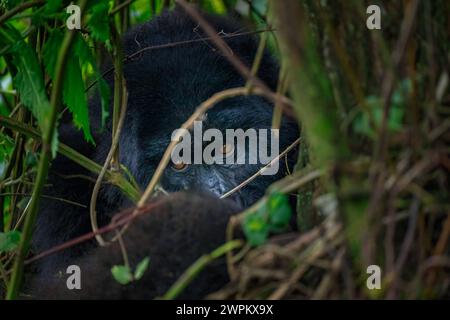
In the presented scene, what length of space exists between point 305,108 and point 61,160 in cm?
215

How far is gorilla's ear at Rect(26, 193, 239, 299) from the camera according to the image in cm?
197

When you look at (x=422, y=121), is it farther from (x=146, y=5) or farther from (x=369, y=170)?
(x=146, y=5)

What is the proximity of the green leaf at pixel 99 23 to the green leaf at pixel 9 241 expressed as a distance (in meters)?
0.68

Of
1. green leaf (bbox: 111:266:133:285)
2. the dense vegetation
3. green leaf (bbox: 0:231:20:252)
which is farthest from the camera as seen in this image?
green leaf (bbox: 0:231:20:252)

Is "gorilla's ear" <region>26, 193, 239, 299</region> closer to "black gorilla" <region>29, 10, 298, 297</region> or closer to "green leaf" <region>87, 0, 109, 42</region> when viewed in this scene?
"green leaf" <region>87, 0, 109, 42</region>

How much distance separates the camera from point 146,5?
4.42m

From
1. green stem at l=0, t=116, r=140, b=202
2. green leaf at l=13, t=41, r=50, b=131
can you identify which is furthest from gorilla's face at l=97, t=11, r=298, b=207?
green leaf at l=13, t=41, r=50, b=131

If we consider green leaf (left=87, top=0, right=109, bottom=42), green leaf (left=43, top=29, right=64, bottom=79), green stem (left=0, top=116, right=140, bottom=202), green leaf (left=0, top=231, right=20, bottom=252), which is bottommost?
green leaf (left=0, top=231, right=20, bottom=252)

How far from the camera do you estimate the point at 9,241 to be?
7.43 feet

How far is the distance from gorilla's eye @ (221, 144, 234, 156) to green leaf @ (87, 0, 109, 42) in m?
0.86

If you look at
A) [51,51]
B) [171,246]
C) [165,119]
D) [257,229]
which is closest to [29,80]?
[51,51]

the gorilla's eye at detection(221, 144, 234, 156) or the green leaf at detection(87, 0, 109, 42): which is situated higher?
the green leaf at detection(87, 0, 109, 42)

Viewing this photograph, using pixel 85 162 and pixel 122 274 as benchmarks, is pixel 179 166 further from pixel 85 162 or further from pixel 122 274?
pixel 122 274
